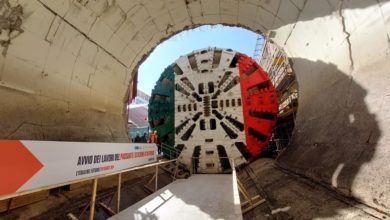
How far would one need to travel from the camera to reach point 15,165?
2.80 metres

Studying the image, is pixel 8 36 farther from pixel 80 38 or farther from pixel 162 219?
pixel 162 219

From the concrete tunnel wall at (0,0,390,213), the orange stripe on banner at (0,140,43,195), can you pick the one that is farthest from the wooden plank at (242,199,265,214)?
the orange stripe on banner at (0,140,43,195)

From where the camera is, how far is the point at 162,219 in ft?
11.9

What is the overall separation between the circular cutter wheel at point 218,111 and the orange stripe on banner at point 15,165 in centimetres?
625

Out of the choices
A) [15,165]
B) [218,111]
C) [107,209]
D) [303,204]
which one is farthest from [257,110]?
[15,165]

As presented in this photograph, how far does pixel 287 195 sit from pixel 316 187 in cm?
45

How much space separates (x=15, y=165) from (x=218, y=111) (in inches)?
270

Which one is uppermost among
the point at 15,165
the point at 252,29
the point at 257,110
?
the point at 252,29

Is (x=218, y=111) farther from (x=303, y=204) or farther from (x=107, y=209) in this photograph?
(x=303, y=204)

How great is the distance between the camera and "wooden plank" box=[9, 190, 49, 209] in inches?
124

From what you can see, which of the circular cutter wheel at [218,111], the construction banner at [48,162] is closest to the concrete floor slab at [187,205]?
the construction banner at [48,162]

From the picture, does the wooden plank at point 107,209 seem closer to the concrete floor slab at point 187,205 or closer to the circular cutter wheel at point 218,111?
the concrete floor slab at point 187,205

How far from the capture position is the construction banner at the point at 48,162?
8.86 ft

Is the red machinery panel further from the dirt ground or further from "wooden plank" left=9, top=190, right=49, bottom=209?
"wooden plank" left=9, top=190, right=49, bottom=209
